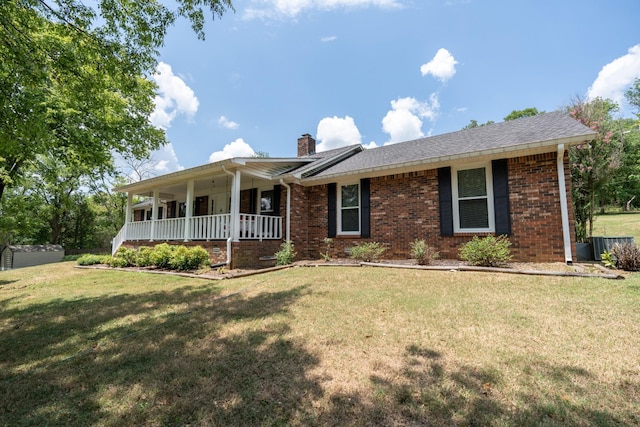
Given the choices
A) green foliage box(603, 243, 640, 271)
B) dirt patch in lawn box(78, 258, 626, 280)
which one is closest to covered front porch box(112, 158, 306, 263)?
dirt patch in lawn box(78, 258, 626, 280)

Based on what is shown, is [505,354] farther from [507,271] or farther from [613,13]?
[613,13]

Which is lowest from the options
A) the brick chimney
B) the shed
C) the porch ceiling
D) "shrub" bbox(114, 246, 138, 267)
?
the shed

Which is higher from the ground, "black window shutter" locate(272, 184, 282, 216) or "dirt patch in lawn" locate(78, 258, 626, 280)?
"black window shutter" locate(272, 184, 282, 216)

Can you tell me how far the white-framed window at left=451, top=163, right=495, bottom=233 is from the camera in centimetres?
771

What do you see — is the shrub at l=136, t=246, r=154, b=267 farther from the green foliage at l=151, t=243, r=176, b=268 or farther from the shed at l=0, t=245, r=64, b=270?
the shed at l=0, t=245, r=64, b=270

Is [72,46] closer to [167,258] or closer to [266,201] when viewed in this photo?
[167,258]

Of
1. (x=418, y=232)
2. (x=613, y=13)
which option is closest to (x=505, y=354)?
(x=418, y=232)

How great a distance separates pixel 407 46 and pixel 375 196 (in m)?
7.31

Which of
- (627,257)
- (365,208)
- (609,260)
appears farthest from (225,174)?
(627,257)

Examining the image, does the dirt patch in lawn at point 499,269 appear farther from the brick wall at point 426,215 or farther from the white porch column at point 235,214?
the white porch column at point 235,214

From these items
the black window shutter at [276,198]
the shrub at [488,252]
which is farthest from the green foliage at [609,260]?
the black window shutter at [276,198]

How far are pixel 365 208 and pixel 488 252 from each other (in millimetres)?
3952

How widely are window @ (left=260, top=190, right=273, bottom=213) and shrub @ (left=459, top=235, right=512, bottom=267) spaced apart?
7502 mm

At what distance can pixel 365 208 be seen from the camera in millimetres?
9523
